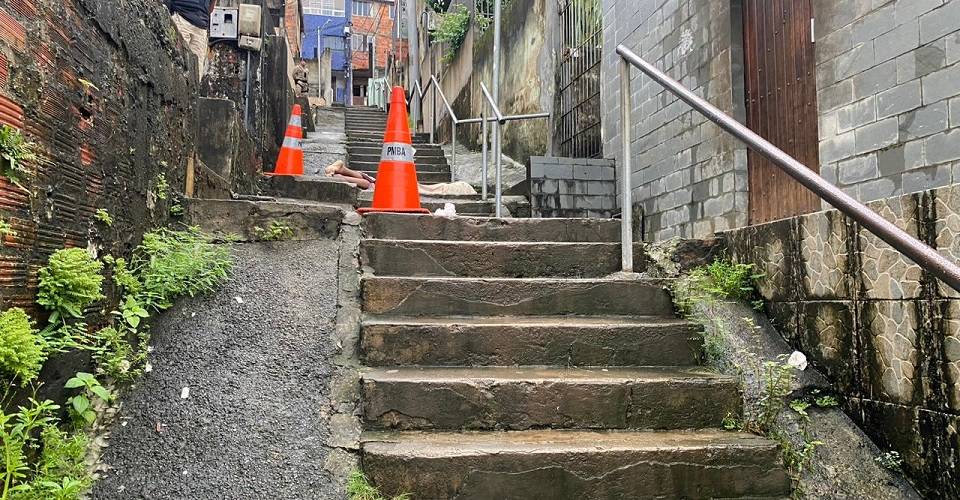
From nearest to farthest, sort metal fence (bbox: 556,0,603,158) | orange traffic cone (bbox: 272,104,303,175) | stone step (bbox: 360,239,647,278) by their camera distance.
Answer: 1. stone step (bbox: 360,239,647,278)
2. metal fence (bbox: 556,0,603,158)
3. orange traffic cone (bbox: 272,104,303,175)

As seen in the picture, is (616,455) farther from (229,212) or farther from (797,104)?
(797,104)

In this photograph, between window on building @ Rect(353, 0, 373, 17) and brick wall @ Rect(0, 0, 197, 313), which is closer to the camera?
brick wall @ Rect(0, 0, 197, 313)

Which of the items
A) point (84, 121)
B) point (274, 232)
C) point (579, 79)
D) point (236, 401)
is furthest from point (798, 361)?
point (579, 79)

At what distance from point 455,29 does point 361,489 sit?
1238 cm

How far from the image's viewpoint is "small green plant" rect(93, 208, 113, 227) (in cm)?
238

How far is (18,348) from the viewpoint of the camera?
5.76ft

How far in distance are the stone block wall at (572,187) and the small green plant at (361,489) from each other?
152 inches

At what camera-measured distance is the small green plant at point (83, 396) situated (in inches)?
82.0

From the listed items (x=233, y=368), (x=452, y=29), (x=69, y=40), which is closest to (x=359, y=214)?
(x=233, y=368)

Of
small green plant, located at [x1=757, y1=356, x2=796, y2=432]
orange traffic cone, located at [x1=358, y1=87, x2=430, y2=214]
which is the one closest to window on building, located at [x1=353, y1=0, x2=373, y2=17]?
orange traffic cone, located at [x1=358, y1=87, x2=430, y2=214]

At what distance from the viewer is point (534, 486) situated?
222cm

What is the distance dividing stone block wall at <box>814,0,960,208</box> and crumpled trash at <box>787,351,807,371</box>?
0.97 metres

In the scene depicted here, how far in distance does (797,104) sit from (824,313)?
5.72 feet

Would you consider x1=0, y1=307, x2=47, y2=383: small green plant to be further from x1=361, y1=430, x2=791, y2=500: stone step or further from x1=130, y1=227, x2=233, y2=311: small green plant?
x1=361, y1=430, x2=791, y2=500: stone step
